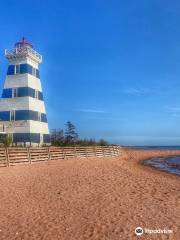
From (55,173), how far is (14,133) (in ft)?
56.5

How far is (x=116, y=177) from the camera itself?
1683 centimetres

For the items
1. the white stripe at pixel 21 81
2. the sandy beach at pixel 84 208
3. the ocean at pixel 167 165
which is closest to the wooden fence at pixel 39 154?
the sandy beach at pixel 84 208

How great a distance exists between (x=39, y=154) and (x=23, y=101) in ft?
36.6

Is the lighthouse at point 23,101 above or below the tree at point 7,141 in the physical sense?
above

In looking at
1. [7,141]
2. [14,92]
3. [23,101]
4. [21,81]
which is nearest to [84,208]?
[7,141]

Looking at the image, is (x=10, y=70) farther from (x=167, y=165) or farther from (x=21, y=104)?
(x=167, y=165)

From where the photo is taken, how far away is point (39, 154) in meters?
24.1

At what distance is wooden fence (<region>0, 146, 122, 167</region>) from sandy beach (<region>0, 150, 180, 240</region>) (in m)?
5.13

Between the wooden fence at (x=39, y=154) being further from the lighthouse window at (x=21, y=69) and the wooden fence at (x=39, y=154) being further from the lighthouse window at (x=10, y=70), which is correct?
the lighthouse window at (x=10, y=70)

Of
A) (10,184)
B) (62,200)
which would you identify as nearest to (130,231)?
(62,200)

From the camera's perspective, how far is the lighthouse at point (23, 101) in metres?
33.6

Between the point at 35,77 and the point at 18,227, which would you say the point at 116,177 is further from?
the point at 35,77

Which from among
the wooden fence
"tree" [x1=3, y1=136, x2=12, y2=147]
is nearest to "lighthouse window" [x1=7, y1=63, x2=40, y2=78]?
"tree" [x1=3, y1=136, x2=12, y2=147]

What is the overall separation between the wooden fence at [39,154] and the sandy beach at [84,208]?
5.13 metres
